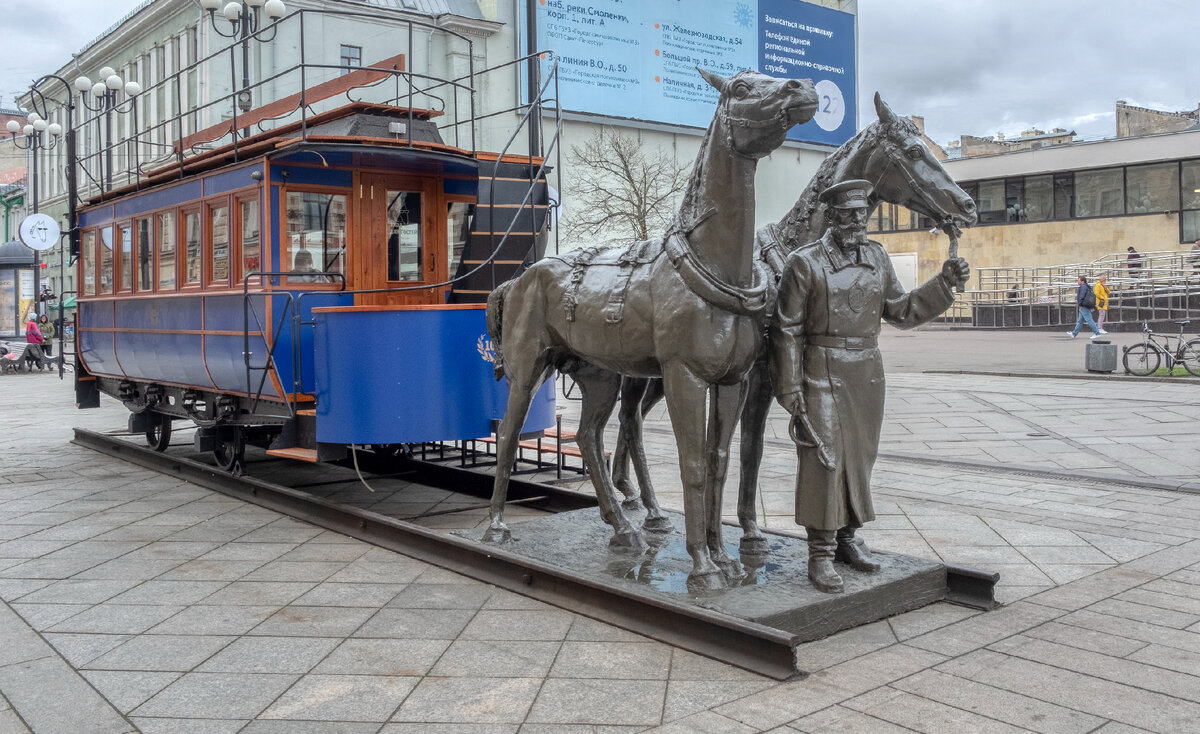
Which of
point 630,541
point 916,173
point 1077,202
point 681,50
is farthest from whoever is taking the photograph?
point 1077,202

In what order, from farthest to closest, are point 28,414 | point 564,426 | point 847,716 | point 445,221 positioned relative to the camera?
point 28,414
point 564,426
point 445,221
point 847,716

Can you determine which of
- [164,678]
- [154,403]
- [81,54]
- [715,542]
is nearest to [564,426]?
[154,403]

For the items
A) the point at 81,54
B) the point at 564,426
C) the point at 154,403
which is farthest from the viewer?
the point at 81,54

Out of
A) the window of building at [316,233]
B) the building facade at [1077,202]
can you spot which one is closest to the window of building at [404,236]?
the window of building at [316,233]

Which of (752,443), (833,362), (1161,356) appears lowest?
(752,443)

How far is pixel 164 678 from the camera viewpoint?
4410 mm

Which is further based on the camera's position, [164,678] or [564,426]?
[564,426]

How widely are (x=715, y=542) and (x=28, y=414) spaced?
15369 millimetres

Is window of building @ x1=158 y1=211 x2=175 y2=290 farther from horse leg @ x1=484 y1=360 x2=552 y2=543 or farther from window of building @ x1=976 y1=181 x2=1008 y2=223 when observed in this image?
window of building @ x1=976 y1=181 x2=1008 y2=223

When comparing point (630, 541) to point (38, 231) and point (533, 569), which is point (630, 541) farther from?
point (38, 231)

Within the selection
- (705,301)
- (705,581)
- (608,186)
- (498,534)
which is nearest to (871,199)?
(705,301)

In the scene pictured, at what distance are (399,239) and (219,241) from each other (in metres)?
1.76

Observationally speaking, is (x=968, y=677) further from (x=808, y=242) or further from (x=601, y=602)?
(x=808, y=242)

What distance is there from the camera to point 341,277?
8000mm
